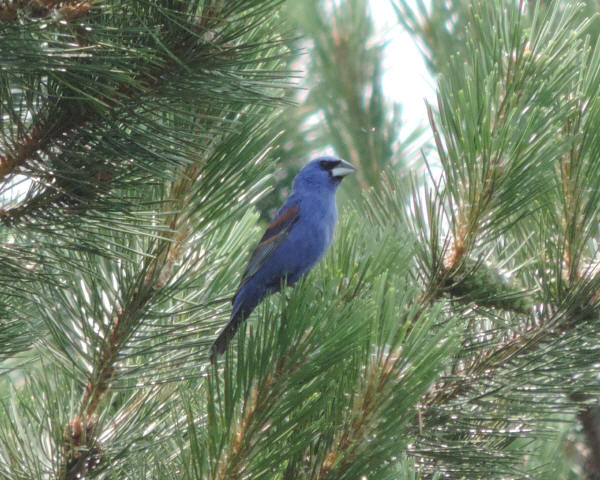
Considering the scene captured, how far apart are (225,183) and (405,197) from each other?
1.89 ft

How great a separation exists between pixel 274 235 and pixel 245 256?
0.67 m

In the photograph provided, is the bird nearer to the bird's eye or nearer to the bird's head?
the bird's head

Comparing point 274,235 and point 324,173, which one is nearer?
point 274,235

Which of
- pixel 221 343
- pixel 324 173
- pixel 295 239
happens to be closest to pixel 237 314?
pixel 221 343

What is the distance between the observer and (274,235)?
3.40 meters

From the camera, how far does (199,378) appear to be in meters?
2.45

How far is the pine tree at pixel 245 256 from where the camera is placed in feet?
5.38

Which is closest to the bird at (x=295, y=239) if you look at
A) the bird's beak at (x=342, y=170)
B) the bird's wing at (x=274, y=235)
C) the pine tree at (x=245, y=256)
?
the bird's wing at (x=274, y=235)

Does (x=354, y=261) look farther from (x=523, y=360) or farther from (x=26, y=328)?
(x=26, y=328)

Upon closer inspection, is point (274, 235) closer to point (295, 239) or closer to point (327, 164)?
point (295, 239)

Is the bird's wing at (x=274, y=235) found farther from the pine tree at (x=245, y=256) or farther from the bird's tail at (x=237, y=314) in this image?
the pine tree at (x=245, y=256)

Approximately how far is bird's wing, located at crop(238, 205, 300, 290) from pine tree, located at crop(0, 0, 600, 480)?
447mm

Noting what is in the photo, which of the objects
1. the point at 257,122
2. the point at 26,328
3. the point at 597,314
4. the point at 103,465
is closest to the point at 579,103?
the point at 597,314

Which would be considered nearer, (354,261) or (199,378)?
(354,261)
